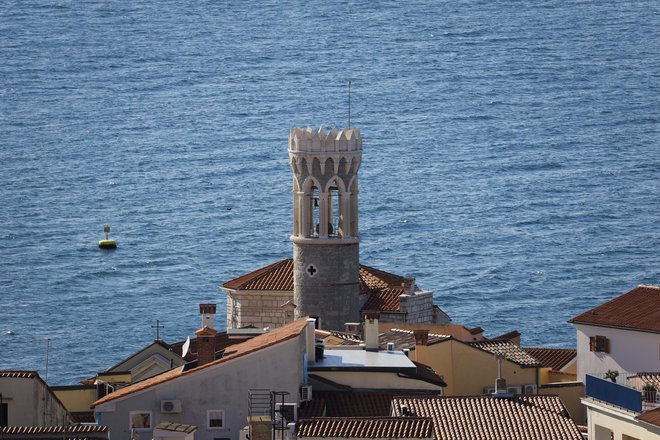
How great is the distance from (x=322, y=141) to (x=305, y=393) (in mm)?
Answer: 36392

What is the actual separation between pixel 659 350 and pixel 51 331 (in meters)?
93.8

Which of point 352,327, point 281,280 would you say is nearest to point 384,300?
point 281,280

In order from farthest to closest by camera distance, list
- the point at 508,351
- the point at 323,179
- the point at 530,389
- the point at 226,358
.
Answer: the point at 323,179 < the point at 508,351 < the point at 530,389 < the point at 226,358

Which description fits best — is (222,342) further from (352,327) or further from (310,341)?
(352,327)

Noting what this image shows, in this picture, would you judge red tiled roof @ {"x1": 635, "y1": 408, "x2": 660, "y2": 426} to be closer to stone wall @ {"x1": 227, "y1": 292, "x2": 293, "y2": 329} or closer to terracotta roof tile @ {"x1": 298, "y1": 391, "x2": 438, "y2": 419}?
terracotta roof tile @ {"x1": 298, "y1": 391, "x2": 438, "y2": 419}

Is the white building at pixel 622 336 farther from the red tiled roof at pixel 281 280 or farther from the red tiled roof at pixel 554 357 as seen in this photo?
the red tiled roof at pixel 281 280

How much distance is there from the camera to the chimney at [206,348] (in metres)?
53.4

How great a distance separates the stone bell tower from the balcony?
34587mm

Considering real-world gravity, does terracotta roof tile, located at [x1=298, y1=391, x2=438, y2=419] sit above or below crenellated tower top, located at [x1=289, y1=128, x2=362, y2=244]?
below

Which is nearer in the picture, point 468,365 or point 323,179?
point 468,365

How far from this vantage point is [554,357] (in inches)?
3349

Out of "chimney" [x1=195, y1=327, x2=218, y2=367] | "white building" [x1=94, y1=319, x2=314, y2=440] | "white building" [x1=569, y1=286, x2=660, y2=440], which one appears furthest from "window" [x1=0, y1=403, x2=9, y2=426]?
"white building" [x1=569, y1=286, x2=660, y2=440]

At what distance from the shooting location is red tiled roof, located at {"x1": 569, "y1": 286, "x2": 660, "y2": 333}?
73875mm

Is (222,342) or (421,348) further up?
(222,342)
